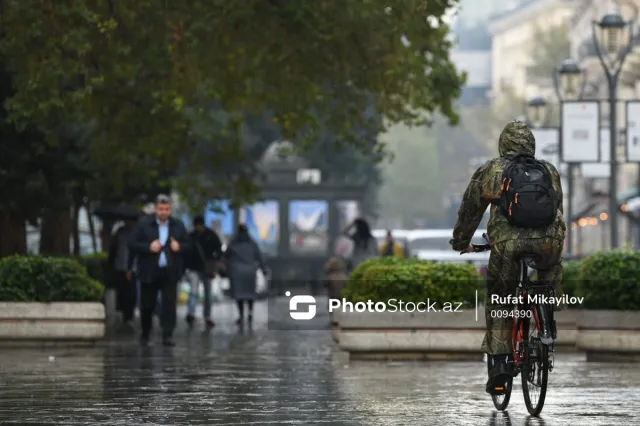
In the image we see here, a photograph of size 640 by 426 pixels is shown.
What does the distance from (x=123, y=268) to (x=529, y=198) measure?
18.9 meters

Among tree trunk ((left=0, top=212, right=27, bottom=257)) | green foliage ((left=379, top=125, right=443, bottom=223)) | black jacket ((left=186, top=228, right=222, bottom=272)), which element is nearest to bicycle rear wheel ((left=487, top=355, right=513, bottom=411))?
tree trunk ((left=0, top=212, right=27, bottom=257))

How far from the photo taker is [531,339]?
1273 cm

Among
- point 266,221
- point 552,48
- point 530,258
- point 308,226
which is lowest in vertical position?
point 530,258

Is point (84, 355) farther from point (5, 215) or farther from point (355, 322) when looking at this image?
point (5, 215)

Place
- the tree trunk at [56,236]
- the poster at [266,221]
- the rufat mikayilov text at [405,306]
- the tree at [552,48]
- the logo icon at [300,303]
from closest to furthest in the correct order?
the rufat mikayilov text at [405,306], the logo icon at [300,303], the tree trunk at [56,236], the poster at [266,221], the tree at [552,48]

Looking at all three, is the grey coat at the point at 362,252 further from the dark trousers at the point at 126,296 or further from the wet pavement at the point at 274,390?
the wet pavement at the point at 274,390

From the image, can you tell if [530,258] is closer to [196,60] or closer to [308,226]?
[196,60]

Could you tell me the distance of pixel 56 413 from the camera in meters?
13.0

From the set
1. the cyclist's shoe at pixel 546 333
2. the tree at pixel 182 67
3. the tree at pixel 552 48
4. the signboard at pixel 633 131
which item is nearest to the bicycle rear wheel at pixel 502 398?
the cyclist's shoe at pixel 546 333

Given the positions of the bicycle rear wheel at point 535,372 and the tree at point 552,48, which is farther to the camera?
the tree at point 552,48

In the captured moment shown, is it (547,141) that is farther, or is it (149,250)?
(547,141)

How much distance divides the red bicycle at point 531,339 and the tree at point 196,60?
1192 centimetres

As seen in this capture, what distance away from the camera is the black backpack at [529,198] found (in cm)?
1262

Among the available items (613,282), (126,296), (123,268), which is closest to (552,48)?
(126,296)
